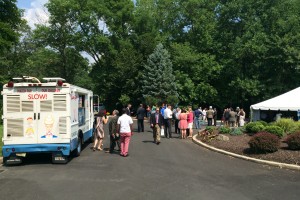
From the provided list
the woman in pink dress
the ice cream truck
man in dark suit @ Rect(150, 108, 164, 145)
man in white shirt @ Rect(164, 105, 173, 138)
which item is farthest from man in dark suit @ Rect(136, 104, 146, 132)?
the ice cream truck

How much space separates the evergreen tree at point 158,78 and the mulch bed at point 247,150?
27388 mm

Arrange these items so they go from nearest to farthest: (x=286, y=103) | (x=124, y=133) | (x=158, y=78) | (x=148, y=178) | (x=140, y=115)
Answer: (x=148, y=178) < (x=124, y=133) < (x=140, y=115) < (x=286, y=103) < (x=158, y=78)

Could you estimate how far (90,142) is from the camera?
2006cm

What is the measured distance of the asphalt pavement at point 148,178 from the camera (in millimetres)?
8711

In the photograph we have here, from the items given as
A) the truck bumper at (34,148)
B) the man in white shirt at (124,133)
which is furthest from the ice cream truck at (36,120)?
the man in white shirt at (124,133)

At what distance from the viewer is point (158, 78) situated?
1855 inches

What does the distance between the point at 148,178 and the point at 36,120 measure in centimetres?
467

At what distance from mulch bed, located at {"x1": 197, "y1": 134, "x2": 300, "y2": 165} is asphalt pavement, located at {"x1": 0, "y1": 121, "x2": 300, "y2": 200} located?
73 centimetres

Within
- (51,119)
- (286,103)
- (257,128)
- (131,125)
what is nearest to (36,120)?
(51,119)

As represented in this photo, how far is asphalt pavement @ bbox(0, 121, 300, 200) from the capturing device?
8.71 m

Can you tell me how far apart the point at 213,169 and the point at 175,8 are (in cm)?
4907

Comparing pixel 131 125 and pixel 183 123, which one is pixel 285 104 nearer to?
pixel 183 123

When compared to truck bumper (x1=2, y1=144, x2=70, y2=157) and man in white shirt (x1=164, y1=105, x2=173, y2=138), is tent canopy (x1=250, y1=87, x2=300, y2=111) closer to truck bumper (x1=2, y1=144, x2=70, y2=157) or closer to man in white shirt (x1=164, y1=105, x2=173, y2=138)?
man in white shirt (x1=164, y1=105, x2=173, y2=138)

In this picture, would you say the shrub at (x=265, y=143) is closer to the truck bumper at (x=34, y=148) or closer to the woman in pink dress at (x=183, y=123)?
the truck bumper at (x=34, y=148)
